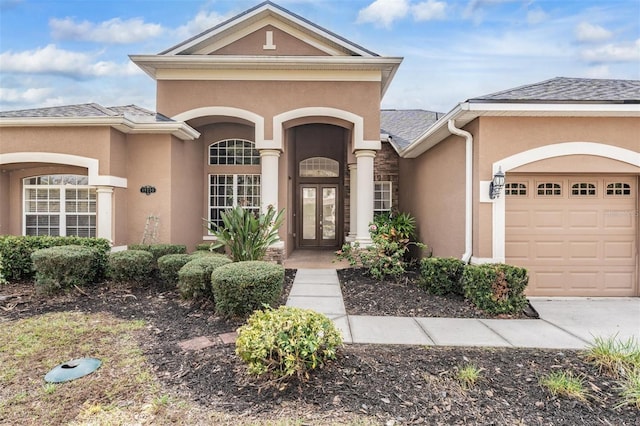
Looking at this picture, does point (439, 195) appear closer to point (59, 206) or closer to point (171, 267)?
point (171, 267)

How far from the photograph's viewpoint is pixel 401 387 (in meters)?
3.12

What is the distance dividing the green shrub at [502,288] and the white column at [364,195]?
13.4 ft

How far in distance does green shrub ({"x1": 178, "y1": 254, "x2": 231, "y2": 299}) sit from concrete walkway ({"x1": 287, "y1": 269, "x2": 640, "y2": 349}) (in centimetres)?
152

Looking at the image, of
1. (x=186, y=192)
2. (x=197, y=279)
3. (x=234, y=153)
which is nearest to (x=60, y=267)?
(x=197, y=279)

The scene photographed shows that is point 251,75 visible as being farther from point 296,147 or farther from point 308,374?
point 308,374

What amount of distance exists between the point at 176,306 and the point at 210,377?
2.65 m

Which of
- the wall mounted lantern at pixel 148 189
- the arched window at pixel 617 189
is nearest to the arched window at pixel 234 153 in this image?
the wall mounted lantern at pixel 148 189

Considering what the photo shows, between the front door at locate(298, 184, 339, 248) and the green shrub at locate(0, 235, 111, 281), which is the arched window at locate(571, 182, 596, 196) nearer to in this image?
the front door at locate(298, 184, 339, 248)

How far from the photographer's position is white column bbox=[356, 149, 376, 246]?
9.47 m

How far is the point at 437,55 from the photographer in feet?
41.5

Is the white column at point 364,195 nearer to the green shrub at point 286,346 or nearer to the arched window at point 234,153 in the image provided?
the arched window at point 234,153

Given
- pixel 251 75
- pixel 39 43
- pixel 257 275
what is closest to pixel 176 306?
pixel 257 275

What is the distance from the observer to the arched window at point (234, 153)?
11.3 meters

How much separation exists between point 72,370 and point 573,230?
27.0 feet
